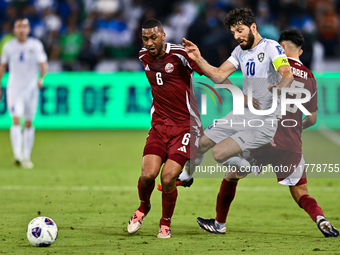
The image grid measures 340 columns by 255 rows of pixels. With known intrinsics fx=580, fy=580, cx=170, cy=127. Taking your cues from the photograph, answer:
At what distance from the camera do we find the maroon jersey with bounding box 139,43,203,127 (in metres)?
5.61

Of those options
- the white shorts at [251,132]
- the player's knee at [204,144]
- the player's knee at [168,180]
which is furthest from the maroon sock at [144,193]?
the white shorts at [251,132]

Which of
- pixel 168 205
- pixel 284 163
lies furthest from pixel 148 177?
pixel 284 163

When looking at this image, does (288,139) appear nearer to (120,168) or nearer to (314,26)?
(120,168)

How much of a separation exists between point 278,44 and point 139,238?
7.26ft

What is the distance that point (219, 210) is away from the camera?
227 inches

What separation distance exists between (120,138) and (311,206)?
850 centimetres

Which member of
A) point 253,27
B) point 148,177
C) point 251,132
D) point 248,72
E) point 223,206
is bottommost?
point 223,206

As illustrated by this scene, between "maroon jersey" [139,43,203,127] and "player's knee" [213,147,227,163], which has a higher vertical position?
"maroon jersey" [139,43,203,127]

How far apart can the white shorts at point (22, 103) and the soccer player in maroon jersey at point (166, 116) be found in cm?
496

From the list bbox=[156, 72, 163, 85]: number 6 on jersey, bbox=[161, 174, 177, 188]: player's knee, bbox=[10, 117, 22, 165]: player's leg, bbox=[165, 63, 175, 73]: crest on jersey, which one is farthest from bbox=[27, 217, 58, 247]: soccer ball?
bbox=[10, 117, 22, 165]: player's leg

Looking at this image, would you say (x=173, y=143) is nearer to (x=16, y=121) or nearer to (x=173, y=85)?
(x=173, y=85)

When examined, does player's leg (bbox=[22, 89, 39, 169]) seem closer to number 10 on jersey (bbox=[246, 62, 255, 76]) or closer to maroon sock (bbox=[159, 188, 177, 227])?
maroon sock (bbox=[159, 188, 177, 227])

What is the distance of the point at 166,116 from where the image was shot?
5672mm

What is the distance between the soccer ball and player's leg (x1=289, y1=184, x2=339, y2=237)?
7.59 feet
